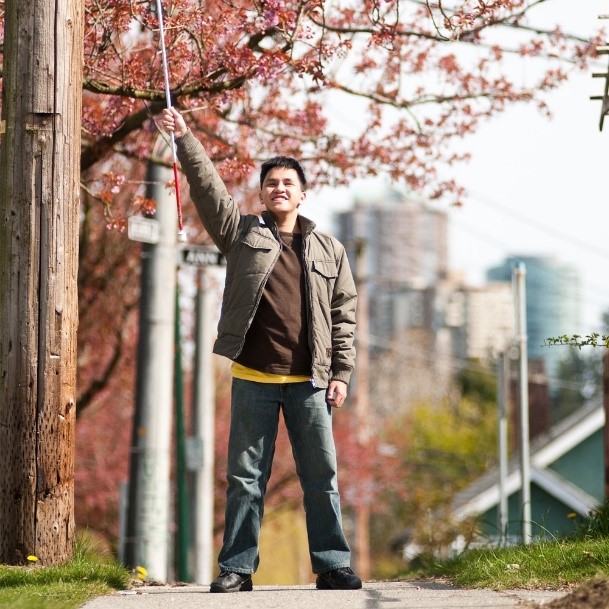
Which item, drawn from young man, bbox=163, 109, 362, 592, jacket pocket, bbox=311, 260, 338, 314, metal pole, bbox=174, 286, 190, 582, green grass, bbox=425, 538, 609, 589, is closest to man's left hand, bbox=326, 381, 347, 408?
young man, bbox=163, 109, 362, 592

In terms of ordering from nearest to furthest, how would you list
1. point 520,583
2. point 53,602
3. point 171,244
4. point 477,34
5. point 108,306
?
point 53,602
point 520,583
point 477,34
point 171,244
point 108,306

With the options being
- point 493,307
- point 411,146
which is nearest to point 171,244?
point 411,146

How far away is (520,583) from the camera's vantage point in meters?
6.20

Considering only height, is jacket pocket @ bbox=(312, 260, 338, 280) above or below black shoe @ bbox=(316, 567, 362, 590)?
above

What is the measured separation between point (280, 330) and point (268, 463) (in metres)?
0.66

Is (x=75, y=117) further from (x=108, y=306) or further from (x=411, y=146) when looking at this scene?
(x=108, y=306)

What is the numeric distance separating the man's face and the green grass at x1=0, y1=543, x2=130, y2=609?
196cm

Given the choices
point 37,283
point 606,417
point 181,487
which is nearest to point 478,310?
point 181,487

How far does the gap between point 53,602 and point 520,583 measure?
2.11 m

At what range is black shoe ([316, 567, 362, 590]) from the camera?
6367mm

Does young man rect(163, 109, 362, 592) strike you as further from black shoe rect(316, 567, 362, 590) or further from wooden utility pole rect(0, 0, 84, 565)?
wooden utility pole rect(0, 0, 84, 565)

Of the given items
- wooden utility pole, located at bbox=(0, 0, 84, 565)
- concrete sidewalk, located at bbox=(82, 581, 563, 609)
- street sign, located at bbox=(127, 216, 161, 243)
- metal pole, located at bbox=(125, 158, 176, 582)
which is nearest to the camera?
concrete sidewalk, located at bbox=(82, 581, 563, 609)

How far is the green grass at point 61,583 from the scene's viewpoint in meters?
5.62

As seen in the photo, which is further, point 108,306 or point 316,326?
point 108,306
